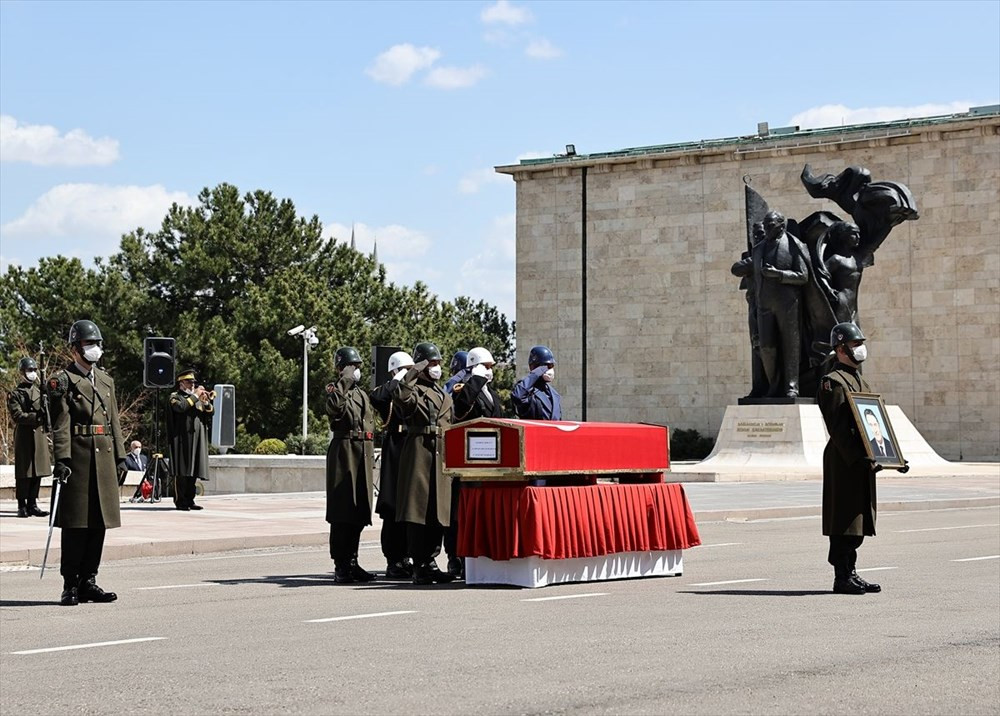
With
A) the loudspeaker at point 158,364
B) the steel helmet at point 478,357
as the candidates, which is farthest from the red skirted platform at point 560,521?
the loudspeaker at point 158,364

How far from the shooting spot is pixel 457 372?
15.4 meters

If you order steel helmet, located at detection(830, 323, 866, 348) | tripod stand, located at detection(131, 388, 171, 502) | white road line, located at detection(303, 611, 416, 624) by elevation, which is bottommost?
white road line, located at detection(303, 611, 416, 624)

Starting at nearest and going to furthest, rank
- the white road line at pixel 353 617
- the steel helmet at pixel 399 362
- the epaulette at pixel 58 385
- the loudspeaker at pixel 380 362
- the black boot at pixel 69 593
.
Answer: the white road line at pixel 353 617, the epaulette at pixel 58 385, the black boot at pixel 69 593, the steel helmet at pixel 399 362, the loudspeaker at pixel 380 362

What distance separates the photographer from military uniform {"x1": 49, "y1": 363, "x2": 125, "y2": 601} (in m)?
12.2

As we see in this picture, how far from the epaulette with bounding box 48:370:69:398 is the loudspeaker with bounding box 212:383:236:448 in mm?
28346

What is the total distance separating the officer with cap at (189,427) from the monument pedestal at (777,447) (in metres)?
13.5

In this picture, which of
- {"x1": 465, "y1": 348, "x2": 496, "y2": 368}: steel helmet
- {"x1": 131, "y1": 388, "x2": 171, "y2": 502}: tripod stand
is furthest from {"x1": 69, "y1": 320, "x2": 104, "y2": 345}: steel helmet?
{"x1": 131, "y1": 388, "x2": 171, "y2": 502}: tripod stand

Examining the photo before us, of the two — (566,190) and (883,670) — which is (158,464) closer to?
(883,670)

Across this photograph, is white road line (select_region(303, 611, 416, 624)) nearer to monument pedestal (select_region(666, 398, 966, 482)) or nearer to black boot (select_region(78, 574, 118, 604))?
black boot (select_region(78, 574, 118, 604))

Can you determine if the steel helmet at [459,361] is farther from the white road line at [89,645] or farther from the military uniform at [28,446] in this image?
the military uniform at [28,446]

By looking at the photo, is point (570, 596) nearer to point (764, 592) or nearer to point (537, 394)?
point (764, 592)

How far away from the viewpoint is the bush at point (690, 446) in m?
54.0

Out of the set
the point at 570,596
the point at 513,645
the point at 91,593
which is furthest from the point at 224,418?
the point at 513,645

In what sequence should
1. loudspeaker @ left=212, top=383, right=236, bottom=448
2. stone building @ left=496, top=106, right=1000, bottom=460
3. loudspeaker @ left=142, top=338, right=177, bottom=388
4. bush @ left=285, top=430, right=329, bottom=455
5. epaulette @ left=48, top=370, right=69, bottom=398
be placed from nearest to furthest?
epaulette @ left=48, top=370, right=69, bottom=398
loudspeaker @ left=142, top=338, right=177, bottom=388
loudspeaker @ left=212, top=383, right=236, bottom=448
bush @ left=285, top=430, right=329, bottom=455
stone building @ left=496, top=106, right=1000, bottom=460
